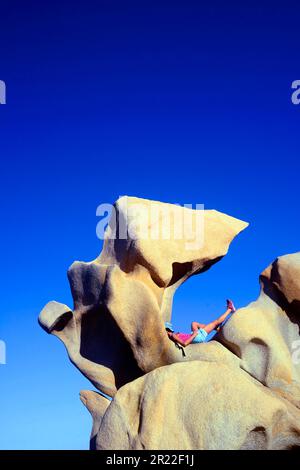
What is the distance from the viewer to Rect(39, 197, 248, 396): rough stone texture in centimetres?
888

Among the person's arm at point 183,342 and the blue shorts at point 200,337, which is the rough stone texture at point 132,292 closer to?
the person's arm at point 183,342

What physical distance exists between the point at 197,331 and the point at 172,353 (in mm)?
615

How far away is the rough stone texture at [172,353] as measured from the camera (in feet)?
24.7

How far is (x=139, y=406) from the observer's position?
7828 mm

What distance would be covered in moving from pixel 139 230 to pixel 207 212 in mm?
1591

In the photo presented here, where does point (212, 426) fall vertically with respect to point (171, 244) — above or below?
below

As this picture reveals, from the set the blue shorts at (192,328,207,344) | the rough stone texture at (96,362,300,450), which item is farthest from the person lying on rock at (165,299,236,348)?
the rough stone texture at (96,362,300,450)

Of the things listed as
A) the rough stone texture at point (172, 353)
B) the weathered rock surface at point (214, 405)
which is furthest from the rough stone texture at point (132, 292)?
the weathered rock surface at point (214, 405)

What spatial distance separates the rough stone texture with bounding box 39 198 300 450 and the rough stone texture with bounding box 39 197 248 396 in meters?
0.02

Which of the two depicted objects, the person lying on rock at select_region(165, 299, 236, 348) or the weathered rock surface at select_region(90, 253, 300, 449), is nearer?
the weathered rock surface at select_region(90, 253, 300, 449)

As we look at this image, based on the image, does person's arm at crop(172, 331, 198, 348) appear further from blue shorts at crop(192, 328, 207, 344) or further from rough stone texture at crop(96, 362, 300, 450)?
rough stone texture at crop(96, 362, 300, 450)

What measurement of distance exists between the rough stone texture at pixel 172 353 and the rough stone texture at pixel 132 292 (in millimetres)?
17

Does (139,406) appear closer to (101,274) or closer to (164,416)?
(164,416)
